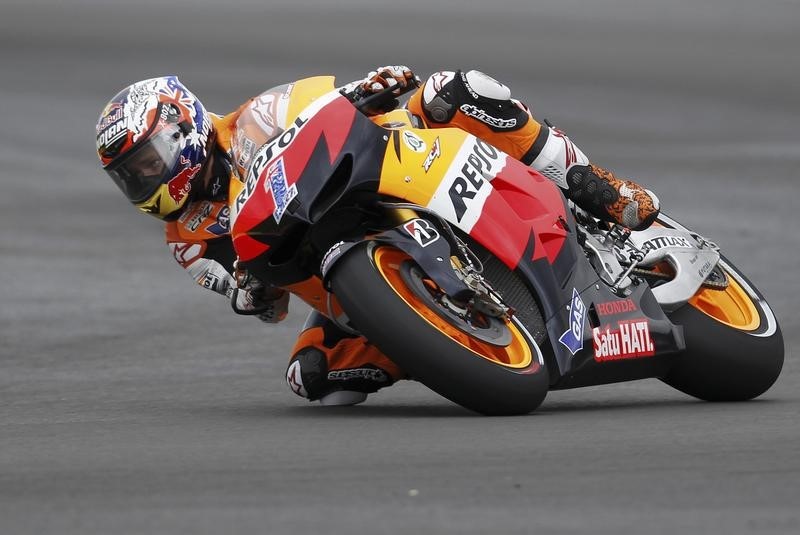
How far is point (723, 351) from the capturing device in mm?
6578

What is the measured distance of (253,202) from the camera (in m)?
5.82

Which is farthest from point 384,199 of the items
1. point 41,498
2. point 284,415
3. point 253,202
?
point 41,498

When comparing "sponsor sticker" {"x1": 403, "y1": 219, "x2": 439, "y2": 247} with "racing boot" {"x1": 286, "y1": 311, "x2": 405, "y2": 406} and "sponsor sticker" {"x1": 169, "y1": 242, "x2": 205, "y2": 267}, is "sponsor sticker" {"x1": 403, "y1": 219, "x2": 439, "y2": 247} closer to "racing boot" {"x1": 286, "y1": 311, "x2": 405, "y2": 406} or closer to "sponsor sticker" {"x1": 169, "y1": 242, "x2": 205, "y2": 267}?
"racing boot" {"x1": 286, "y1": 311, "x2": 405, "y2": 406}

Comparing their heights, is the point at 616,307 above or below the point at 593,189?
below

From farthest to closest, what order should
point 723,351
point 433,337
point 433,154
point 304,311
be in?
point 304,311
point 723,351
point 433,154
point 433,337

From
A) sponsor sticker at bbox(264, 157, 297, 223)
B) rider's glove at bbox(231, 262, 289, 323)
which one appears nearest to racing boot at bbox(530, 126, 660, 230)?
rider's glove at bbox(231, 262, 289, 323)

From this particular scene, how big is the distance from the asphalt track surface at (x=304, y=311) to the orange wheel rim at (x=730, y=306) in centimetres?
33

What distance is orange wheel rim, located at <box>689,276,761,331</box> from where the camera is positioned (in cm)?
672

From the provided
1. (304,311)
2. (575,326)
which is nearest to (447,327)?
(575,326)

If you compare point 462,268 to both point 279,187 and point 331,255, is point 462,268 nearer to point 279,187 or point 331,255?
point 331,255

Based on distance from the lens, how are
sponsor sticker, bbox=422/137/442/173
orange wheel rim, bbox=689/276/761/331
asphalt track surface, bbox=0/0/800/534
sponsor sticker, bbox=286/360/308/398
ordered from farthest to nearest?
sponsor sticker, bbox=286/360/308/398
orange wheel rim, bbox=689/276/761/331
sponsor sticker, bbox=422/137/442/173
asphalt track surface, bbox=0/0/800/534

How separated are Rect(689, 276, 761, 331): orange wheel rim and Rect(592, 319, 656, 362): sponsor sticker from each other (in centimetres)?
44

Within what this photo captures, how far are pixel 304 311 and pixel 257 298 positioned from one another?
4277 millimetres

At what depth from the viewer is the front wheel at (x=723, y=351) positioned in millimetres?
6551
